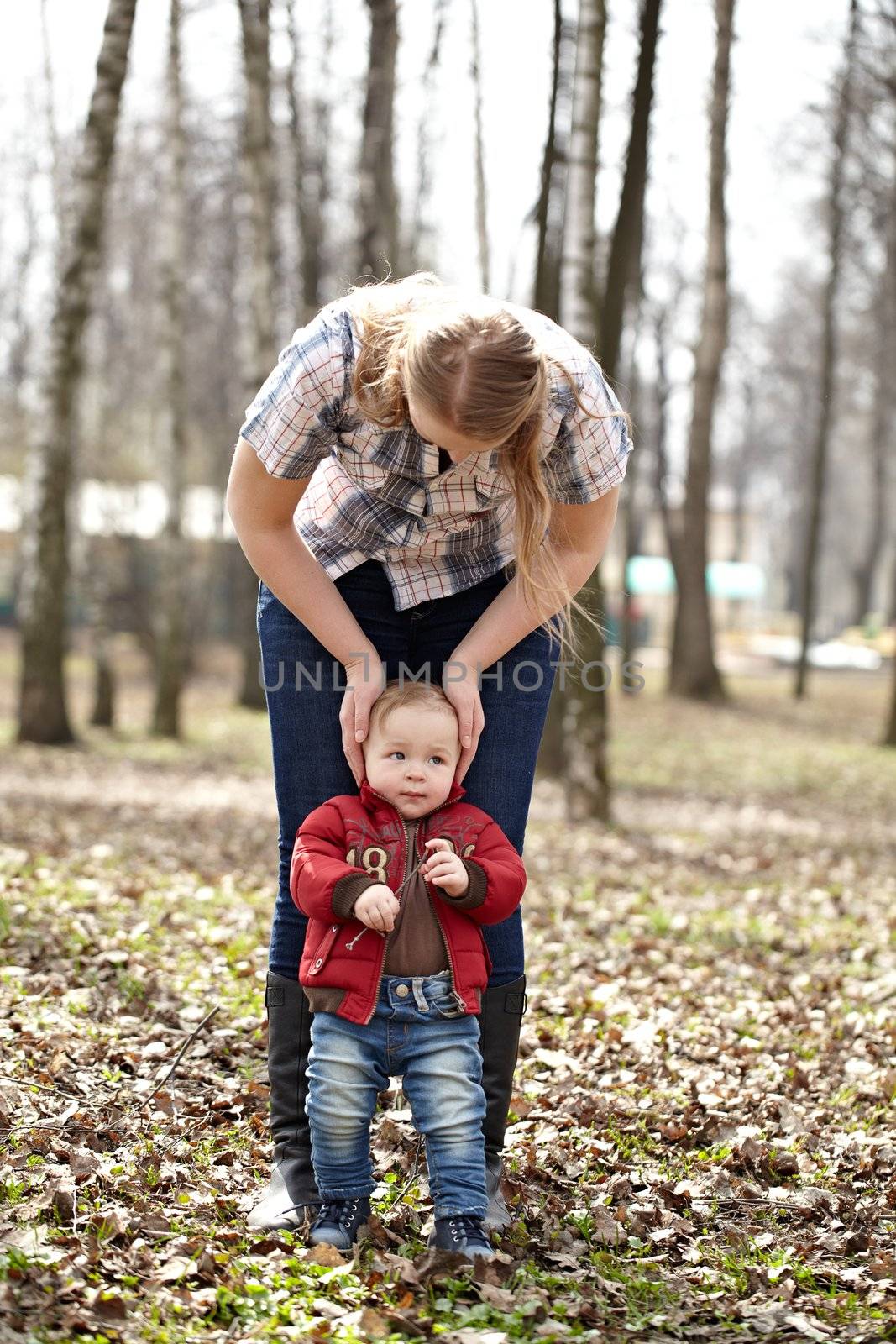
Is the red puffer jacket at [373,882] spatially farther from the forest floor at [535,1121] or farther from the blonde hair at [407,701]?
the forest floor at [535,1121]

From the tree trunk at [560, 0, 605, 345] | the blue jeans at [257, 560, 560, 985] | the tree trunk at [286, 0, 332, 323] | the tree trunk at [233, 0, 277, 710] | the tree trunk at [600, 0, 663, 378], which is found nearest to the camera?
the blue jeans at [257, 560, 560, 985]

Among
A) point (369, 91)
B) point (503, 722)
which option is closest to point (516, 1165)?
point (503, 722)

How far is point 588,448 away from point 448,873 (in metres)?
1.01

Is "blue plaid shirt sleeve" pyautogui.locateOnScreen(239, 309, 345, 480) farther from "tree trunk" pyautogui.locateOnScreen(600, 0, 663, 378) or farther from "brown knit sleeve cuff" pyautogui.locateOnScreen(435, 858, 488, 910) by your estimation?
"tree trunk" pyautogui.locateOnScreen(600, 0, 663, 378)

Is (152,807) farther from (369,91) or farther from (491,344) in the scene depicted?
(491,344)

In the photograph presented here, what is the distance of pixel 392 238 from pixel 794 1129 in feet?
45.7

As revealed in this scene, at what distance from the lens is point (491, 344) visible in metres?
2.76

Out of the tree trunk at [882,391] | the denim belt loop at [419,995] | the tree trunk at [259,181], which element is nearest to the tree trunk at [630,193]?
the tree trunk at [259,181]

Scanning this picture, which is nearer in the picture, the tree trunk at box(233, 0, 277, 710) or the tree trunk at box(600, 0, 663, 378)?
the tree trunk at box(600, 0, 663, 378)

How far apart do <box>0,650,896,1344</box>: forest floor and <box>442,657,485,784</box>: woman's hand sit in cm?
111

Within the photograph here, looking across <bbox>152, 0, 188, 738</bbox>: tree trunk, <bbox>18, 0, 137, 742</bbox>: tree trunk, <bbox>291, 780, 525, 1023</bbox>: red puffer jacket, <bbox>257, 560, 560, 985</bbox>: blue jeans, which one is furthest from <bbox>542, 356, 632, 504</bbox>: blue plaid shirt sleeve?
<bbox>152, 0, 188, 738</bbox>: tree trunk

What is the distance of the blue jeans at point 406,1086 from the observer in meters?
3.04

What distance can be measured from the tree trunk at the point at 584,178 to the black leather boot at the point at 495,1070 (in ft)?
20.9

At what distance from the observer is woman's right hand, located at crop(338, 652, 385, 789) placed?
3129 mm
